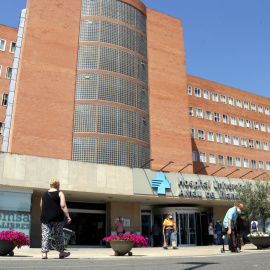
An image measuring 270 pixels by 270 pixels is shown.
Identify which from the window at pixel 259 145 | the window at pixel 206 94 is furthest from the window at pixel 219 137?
the window at pixel 259 145

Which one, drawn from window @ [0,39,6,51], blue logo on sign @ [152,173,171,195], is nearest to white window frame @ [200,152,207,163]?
blue logo on sign @ [152,173,171,195]

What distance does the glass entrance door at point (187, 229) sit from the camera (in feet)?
100

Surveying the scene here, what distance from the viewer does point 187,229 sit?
3094 cm

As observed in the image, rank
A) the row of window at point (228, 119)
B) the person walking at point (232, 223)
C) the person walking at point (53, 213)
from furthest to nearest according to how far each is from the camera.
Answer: the row of window at point (228, 119)
the person walking at point (232, 223)
the person walking at point (53, 213)

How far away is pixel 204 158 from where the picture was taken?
141ft

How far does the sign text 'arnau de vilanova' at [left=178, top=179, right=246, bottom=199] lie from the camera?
1174 inches

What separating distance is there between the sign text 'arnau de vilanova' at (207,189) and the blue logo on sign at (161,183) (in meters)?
1.45

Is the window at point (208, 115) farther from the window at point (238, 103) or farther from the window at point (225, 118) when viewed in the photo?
the window at point (238, 103)

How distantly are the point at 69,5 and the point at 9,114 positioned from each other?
11.8m

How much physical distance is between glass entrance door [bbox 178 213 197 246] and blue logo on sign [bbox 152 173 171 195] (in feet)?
11.7

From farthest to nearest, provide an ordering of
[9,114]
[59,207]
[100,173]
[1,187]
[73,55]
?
[73,55] < [9,114] < [100,173] < [1,187] < [59,207]

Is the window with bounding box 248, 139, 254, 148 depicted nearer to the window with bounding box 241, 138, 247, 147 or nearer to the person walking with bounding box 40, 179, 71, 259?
the window with bounding box 241, 138, 247, 147

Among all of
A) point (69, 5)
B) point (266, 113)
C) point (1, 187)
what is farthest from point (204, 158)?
point (1, 187)

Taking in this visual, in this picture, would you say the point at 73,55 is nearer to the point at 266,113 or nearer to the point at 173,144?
the point at 173,144
